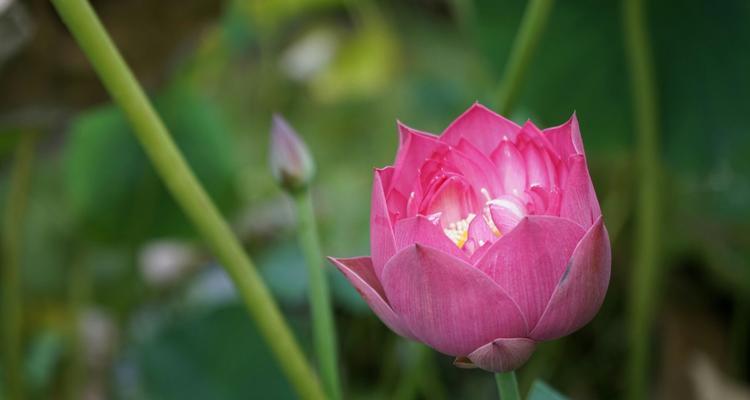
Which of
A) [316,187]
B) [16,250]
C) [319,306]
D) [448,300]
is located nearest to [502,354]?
[448,300]

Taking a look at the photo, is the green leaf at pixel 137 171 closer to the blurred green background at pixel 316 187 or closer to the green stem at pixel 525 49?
the blurred green background at pixel 316 187

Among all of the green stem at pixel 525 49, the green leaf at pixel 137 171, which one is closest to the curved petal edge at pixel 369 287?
the green stem at pixel 525 49

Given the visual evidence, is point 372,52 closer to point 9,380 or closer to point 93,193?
point 93,193

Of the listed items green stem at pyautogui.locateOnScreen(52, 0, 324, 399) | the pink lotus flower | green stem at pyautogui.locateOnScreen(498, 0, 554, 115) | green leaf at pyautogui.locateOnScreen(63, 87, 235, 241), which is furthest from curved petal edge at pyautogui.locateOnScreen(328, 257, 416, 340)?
green leaf at pyautogui.locateOnScreen(63, 87, 235, 241)

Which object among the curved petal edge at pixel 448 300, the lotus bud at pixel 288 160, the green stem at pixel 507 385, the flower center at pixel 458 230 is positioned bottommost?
the green stem at pixel 507 385

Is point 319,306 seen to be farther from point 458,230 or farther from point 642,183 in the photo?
point 642,183

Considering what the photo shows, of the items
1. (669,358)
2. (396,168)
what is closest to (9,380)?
(396,168)
